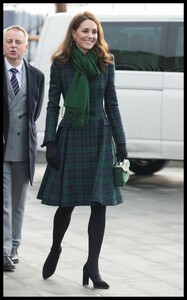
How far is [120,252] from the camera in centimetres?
798

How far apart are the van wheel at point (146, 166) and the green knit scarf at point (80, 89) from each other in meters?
7.49

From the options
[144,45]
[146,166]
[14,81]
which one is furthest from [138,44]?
[14,81]

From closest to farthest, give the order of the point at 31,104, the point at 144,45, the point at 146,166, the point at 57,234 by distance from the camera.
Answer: the point at 57,234, the point at 31,104, the point at 144,45, the point at 146,166

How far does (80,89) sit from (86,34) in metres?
0.38

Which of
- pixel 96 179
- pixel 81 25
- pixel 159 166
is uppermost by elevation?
pixel 81 25

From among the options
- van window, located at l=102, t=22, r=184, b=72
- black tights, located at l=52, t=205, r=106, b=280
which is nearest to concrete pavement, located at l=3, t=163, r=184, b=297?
black tights, located at l=52, t=205, r=106, b=280

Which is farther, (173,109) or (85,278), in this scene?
(173,109)

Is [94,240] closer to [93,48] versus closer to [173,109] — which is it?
[93,48]

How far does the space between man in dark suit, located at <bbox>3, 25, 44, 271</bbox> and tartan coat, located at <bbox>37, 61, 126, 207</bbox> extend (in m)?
0.46

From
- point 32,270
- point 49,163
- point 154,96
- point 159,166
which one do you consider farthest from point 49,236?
point 159,166

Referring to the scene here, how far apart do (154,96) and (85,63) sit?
6.13 meters

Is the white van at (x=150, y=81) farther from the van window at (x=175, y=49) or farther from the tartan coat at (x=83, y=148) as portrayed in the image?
the tartan coat at (x=83, y=148)

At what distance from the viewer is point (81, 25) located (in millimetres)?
6547

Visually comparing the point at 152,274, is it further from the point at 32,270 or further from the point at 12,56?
the point at 12,56
